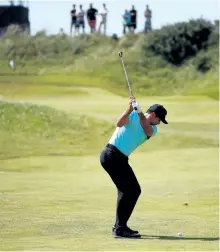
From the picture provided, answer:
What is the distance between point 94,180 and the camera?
73.0 ft

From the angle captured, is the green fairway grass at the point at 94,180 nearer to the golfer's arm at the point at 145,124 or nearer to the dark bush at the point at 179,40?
the golfer's arm at the point at 145,124

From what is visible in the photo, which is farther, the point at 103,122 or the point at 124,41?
the point at 124,41

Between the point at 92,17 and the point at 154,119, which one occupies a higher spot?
the point at 154,119

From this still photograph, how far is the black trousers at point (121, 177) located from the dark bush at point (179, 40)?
5364cm

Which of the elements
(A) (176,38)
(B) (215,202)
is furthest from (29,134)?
(A) (176,38)

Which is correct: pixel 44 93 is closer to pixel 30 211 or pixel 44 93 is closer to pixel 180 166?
pixel 180 166

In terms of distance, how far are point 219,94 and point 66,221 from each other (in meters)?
41.7

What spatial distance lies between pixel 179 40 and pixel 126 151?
55.0 metres

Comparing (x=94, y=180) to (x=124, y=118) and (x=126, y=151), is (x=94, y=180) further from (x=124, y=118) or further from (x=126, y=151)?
(x=124, y=118)

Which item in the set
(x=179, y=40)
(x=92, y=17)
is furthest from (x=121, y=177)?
(x=179, y=40)

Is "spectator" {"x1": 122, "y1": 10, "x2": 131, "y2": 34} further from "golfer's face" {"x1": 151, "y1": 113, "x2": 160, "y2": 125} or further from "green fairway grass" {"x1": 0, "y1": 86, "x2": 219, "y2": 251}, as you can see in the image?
"golfer's face" {"x1": 151, "y1": 113, "x2": 160, "y2": 125}

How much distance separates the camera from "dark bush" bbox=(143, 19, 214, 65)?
217ft

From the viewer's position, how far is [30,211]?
14820 mm

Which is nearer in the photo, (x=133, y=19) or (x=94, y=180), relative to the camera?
(x=94, y=180)
